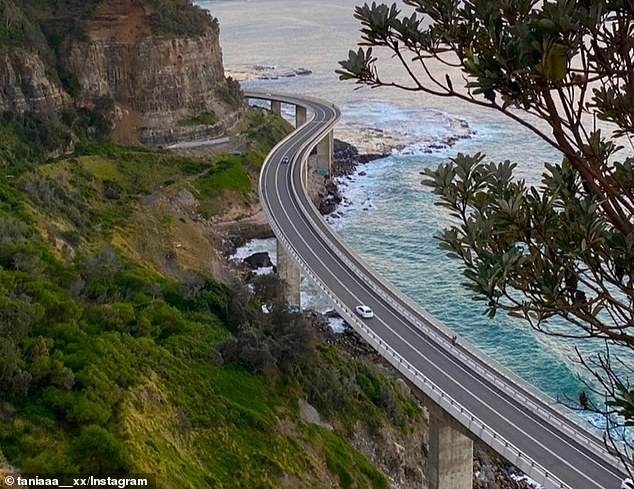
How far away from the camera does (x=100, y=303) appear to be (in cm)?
2650

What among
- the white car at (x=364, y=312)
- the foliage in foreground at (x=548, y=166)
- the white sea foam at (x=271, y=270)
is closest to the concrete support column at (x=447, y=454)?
the white car at (x=364, y=312)

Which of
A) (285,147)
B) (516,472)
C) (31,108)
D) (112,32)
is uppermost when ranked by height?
(112,32)

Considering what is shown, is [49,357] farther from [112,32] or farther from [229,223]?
[112,32]

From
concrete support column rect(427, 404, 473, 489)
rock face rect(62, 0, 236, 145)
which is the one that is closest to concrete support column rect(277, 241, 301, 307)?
concrete support column rect(427, 404, 473, 489)

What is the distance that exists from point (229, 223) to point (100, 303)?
3257 cm

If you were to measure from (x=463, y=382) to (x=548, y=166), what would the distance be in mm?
18767

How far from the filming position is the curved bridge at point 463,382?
19.8 m

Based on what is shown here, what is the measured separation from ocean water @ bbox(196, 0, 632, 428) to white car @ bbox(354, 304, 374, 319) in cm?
539

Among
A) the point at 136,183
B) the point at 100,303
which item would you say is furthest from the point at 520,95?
the point at 136,183

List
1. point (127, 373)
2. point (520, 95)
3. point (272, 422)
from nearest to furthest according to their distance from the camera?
point (520, 95) < point (127, 373) < point (272, 422)

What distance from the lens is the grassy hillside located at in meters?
17.7

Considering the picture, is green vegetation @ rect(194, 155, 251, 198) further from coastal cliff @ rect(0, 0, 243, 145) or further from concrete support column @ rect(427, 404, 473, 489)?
concrete support column @ rect(427, 404, 473, 489)

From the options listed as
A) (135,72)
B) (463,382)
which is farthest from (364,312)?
(135,72)

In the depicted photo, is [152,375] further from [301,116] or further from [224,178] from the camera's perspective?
[301,116]
